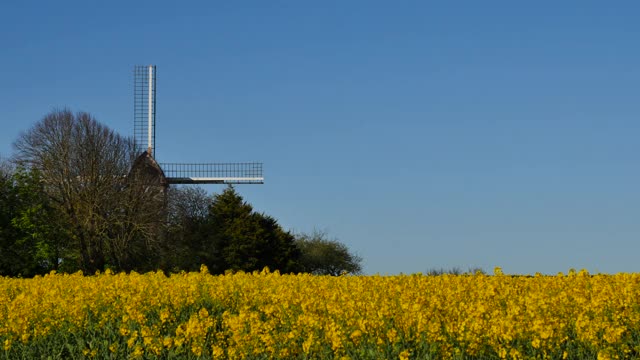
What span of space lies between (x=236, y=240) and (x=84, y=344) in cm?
4668

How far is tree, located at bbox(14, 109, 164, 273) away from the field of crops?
1431 inches

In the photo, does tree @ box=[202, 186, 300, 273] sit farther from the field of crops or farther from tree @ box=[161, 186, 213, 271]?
the field of crops

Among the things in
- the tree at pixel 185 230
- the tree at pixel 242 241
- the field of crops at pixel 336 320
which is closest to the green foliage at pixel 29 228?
the tree at pixel 185 230

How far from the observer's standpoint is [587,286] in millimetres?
15297

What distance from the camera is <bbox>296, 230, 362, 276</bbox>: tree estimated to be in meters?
69.7

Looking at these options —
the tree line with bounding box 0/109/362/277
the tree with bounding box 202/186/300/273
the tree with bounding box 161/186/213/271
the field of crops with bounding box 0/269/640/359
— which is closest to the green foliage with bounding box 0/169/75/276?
the tree line with bounding box 0/109/362/277

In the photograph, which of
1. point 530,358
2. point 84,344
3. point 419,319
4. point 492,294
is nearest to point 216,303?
point 84,344

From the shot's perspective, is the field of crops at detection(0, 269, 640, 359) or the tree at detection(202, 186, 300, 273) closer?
the field of crops at detection(0, 269, 640, 359)

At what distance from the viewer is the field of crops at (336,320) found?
9.88 metres

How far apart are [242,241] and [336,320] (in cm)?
4870

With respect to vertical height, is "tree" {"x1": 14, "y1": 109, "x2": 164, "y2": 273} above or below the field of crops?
above

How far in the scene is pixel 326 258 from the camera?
230 ft

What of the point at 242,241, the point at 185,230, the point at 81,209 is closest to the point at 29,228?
the point at 81,209

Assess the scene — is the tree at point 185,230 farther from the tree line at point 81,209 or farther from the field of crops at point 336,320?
the field of crops at point 336,320
